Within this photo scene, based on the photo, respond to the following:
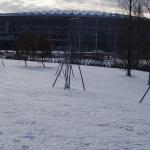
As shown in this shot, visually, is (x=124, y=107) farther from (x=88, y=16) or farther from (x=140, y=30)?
(x=88, y=16)

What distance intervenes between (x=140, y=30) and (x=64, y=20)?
78.6 meters

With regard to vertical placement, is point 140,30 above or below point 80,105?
above

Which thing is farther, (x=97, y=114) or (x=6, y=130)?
(x=97, y=114)

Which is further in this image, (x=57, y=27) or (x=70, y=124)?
(x=57, y=27)

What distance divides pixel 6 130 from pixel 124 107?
232 inches

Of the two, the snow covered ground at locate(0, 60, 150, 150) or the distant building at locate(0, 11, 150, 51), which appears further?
the distant building at locate(0, 11, 150, 51)

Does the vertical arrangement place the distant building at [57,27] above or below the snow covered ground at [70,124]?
above

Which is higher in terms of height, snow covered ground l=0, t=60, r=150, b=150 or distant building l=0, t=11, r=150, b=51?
distant building l=0, t=11, r=150, b=51

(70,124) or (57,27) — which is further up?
(57,27)

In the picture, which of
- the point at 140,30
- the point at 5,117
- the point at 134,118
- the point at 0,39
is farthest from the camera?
the point at 0,39

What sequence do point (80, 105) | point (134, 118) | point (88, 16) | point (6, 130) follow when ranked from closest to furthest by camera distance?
1. point (6, 130)
2. point (134, 118)
3. point (80, 105)
4. point (88, 16)

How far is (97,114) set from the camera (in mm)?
12188

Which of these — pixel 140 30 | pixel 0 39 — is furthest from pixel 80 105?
pixel 0 39

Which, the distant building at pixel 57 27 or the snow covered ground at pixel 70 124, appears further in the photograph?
the distant building at pixel 57 27
